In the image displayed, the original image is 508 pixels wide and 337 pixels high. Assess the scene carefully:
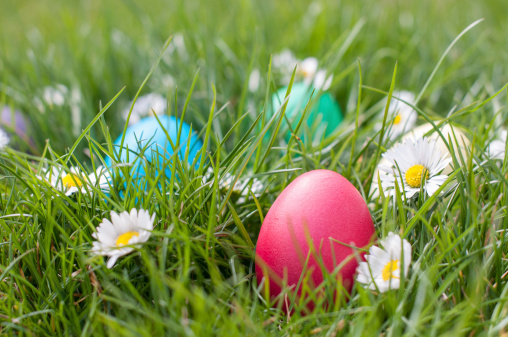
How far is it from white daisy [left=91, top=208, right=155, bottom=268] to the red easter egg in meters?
0.18

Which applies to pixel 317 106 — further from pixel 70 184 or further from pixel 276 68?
pixel 70 184

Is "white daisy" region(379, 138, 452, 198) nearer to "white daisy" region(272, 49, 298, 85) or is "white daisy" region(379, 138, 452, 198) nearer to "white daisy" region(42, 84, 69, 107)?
"white daisy" region(272, 49, 298, 85)

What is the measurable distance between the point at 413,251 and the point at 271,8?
1459 mm

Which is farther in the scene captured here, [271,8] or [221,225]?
[271,8]

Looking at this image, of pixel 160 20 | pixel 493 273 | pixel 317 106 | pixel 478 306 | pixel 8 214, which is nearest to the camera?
pixel 478 306

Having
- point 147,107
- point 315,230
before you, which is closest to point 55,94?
point 147,107

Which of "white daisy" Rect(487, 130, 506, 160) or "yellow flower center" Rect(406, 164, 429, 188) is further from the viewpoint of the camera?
"white daisy" Rect(487, 130, 506, 160)

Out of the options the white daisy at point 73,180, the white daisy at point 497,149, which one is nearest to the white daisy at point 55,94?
the white daisy at point 73,180

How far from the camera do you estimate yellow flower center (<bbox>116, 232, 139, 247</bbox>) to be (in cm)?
70

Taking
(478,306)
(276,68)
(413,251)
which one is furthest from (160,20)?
(478,306)

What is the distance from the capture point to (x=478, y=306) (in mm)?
619

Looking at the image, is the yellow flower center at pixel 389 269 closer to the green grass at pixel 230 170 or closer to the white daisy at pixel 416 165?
the green grass at pixel 230 170

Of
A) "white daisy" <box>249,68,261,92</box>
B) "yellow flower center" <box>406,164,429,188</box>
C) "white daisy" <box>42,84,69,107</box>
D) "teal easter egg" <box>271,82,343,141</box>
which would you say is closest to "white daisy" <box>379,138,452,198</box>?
"yellow flower center" <box>406,164,429,188</box>

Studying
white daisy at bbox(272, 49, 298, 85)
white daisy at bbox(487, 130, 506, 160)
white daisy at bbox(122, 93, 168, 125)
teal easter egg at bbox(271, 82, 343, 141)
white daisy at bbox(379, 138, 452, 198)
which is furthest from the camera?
white daisy at bbox(272, 49, 298, 85)
